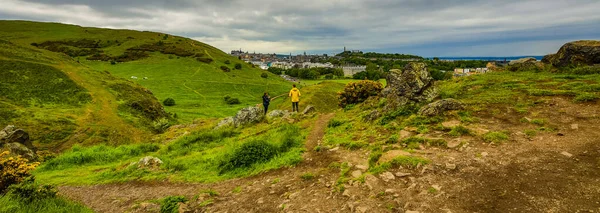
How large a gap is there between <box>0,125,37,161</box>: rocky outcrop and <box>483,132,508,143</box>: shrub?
2340 cm

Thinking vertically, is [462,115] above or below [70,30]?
below

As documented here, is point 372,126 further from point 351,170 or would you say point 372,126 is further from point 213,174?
point 213,174

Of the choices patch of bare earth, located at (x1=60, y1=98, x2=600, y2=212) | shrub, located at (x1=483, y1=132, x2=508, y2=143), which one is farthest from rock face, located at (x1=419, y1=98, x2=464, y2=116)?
shrub, located at (x1=483, y1=132, x2=508, y2=143)

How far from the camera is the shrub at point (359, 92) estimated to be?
22172 mm

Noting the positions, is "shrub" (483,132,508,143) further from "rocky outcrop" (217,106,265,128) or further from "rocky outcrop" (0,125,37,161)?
"rocky outcrop" (0,125,37,161)

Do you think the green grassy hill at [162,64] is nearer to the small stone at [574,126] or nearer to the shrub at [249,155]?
the shrub at [249,155]

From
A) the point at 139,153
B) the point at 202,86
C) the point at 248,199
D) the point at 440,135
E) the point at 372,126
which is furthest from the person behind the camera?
the point at 202,86

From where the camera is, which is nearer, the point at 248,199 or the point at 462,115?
the point at 248,199

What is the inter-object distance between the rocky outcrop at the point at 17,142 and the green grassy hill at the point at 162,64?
Answer: 3045 centimetres

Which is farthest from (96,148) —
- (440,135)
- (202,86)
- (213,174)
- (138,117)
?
(202,86)

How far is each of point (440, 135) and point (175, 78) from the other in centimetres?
8520

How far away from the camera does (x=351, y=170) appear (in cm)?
875

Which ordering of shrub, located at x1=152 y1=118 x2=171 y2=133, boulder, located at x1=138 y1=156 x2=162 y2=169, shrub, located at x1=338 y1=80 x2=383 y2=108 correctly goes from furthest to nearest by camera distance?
shrub, located at x1=152 y1=118 x2=171 y2=133 → shrub, located at x1=338 y1=80 x2=383 y2=108 → boulder, located at x1=138 y1=156 x2=162 y2=169

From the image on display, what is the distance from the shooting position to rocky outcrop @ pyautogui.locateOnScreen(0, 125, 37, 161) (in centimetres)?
1775
